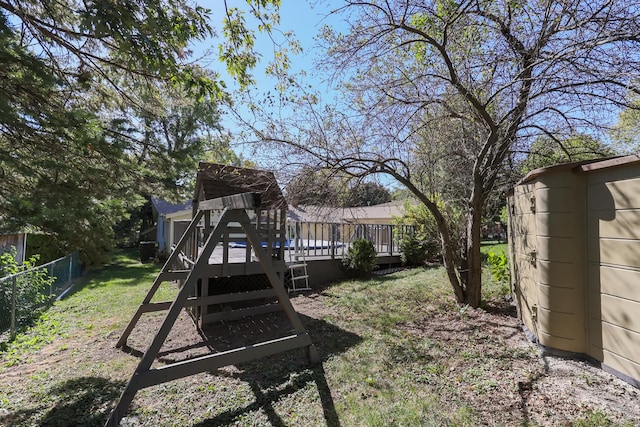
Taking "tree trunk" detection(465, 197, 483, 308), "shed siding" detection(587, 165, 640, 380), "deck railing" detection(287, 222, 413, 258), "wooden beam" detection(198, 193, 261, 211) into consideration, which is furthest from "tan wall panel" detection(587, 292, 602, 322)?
"deck railing" detection(287, 222, 413, 258)

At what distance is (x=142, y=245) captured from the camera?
18.1m

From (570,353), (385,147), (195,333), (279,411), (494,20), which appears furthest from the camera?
(385,147)

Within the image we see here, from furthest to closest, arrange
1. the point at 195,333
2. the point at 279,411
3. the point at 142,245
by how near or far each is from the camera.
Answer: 1. the point at 142,245
2. the point at 195,333
3. the point at 279,411

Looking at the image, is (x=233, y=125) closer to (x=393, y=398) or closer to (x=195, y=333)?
(x=195, y=333)

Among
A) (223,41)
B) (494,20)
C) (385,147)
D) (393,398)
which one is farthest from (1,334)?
(494,20)

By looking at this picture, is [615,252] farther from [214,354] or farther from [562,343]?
[214,354]

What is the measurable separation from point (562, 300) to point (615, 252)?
0.81m

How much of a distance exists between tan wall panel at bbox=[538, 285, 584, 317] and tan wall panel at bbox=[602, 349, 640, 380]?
473 millimetres

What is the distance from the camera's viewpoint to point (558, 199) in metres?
3.74

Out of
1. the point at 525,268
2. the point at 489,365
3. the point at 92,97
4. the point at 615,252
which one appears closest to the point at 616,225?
the point at 615,252

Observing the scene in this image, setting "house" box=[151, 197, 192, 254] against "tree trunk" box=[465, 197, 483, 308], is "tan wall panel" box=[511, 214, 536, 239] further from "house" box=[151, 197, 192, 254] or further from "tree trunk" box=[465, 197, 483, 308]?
"house" box=[151, 197, 192, 254]

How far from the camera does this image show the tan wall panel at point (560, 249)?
12.0 ft

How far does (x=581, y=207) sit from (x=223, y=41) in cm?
536

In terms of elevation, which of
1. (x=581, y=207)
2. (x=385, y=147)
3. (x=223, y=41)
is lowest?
(x=581, y=207)
